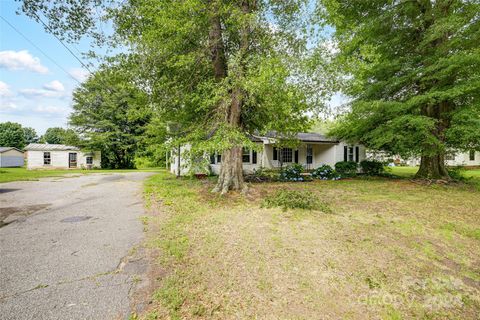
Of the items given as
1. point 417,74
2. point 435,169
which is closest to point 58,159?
point 417,74

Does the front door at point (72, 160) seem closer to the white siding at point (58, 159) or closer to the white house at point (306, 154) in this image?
the white siding at point (58, 159)

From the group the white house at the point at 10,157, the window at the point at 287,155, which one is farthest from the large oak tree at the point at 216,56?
the white house at the point at 10,157

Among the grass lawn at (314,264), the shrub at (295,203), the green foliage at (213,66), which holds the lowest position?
the grass lawn at (314,264)

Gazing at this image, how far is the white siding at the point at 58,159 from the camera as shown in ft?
82.4

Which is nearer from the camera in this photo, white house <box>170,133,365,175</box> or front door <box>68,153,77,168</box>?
white house <box>170,133,365,175</box>

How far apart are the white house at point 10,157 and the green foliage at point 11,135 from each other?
1684 cm

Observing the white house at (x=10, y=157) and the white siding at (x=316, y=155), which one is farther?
the white house at (x=10, y=157)

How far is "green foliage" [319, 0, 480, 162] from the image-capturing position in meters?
10.1

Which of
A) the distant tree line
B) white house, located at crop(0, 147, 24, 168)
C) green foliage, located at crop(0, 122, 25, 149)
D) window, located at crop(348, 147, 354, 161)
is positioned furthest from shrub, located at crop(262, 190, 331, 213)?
green foliage, located at crop(0, 122, 25, 149)

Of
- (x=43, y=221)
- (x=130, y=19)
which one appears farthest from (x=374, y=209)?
(x=130, y=19)

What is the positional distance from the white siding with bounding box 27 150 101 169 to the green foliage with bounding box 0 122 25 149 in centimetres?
3079

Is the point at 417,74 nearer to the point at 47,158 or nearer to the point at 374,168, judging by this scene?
the point at 374,168

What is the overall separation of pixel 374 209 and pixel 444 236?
7.30 ft

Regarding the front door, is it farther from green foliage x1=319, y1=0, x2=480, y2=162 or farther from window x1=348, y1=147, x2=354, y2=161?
window x1=348, y1=147, x2=354, y2=161
